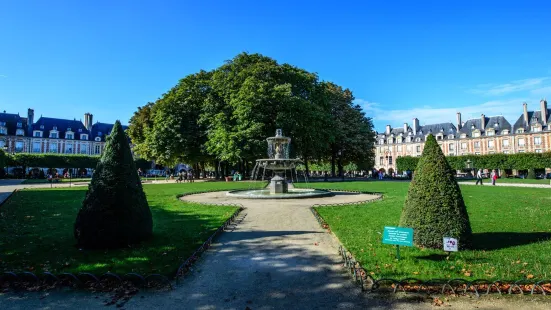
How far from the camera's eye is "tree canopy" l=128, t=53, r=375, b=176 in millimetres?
33438

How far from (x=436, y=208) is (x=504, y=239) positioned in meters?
2.83

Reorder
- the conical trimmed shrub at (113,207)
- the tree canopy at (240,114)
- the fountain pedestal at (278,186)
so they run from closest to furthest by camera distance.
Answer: the conical trimmed shrub at (113,207)
the fountain pedestal at (278,186)
the tree canopy at (240,114)

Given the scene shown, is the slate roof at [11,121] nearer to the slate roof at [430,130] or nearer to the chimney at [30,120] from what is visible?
the chimney at [30,120]

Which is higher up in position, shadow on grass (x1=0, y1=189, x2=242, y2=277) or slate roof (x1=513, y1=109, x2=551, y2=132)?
slate roof (x1=513, y1=109, x2=551, y2=132)

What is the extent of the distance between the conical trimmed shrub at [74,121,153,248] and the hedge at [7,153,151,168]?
189ft

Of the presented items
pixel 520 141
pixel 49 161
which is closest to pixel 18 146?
pixel 49 161

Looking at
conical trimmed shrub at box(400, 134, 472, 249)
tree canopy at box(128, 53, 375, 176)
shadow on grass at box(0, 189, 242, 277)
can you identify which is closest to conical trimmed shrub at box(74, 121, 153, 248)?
shadow on grass at box(0, 189, 242, 277)

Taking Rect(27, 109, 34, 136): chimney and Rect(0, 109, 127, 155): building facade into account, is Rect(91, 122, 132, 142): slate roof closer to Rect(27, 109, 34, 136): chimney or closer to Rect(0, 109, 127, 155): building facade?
Rect(0, 109, 127, 155): building facade

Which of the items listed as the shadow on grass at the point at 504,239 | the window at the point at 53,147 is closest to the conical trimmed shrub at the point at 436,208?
the shadow on grass at the point at 504,239

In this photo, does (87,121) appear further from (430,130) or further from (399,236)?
(399,236)

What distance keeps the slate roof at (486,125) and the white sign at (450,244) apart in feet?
267

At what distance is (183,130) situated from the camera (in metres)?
38.1

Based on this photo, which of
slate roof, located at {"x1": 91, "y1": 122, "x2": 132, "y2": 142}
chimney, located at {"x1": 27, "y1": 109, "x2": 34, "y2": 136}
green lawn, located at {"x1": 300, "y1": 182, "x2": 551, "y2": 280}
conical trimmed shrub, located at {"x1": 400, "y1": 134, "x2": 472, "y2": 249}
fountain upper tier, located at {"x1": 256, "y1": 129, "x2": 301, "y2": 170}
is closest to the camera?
green lawn, located at {"x1": 300, "y1": 182, "x2": 551, "y2": 280}

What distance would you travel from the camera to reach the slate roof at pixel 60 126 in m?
81.3
